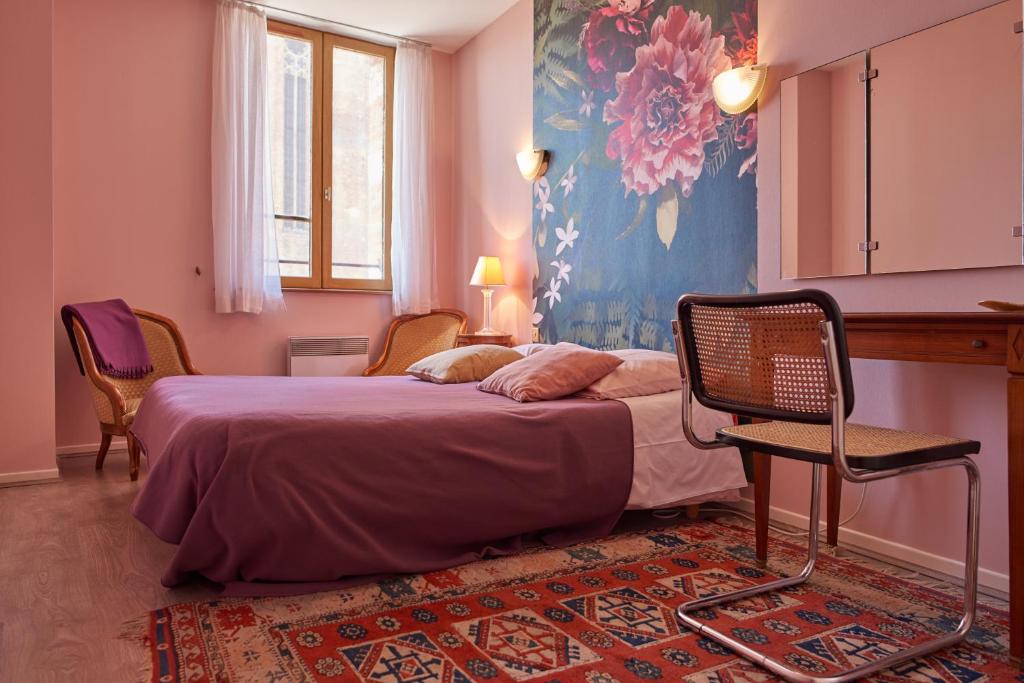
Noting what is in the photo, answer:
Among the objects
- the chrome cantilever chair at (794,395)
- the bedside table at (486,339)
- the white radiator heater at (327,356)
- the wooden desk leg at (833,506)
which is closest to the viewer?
the chrome cantilever chair at (794,395)

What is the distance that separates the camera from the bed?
1911mm

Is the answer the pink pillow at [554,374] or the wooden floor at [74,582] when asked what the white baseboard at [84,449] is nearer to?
the wooden floor at [74,582]

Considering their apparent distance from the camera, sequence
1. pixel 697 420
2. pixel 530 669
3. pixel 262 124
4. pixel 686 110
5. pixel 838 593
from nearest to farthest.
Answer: pixel 530 669
pixel 838 593
pixel 697 420
pixel 686 110
pixel 262 124

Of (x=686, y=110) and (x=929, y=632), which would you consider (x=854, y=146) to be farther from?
(x=929, y=632)

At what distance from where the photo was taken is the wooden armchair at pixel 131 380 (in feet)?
11.3

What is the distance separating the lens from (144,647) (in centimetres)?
165

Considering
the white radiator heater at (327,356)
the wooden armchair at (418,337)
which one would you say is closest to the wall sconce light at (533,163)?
the wooden armchair at (418,337)

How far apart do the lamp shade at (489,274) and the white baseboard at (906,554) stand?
224 centimetres

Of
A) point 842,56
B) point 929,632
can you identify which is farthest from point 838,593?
point 842,56

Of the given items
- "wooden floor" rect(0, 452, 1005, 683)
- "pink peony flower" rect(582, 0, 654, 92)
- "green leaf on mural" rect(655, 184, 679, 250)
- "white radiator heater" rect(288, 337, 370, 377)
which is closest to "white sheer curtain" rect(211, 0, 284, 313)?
"white radiator heater" rect(288, 337, 370, 377)

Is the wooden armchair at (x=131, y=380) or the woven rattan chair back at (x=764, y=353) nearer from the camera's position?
the woven rattan chair back at (x=764, y=353)

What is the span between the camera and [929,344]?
1.86 metres

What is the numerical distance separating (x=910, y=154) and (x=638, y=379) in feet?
3.95

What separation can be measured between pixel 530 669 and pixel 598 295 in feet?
7.77
